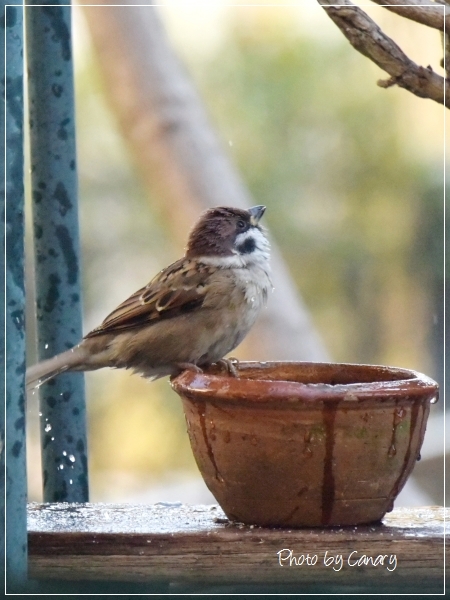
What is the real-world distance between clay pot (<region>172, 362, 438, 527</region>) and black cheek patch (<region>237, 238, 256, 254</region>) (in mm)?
1217

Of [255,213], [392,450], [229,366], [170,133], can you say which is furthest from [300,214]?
[392,450]

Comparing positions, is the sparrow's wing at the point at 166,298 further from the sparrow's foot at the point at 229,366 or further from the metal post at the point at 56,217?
the metal post at the point at 56,217

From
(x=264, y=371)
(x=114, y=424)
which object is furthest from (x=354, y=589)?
(x=114, y=424)

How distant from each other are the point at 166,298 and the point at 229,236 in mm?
356

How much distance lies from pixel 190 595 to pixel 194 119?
11.6 ft

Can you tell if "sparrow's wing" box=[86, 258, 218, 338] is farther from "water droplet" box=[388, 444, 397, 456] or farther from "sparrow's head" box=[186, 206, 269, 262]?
"water droplet" box=[388, 444, 397, 456]

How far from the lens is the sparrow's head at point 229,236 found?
11.6ft

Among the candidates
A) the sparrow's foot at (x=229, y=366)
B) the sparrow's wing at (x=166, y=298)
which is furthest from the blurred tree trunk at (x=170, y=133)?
the sparrow's foot at (x=229, y=366)

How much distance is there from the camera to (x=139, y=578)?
224 centimetres

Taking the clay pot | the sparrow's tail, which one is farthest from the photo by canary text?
the sparrow's tail

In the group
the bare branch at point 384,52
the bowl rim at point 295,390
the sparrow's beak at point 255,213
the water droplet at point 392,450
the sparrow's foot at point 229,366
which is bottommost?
the water droplet at point 392,450

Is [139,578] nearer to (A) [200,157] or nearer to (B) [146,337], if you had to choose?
(B) [146,337]

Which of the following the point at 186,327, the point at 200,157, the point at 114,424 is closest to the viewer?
the point at 186,327

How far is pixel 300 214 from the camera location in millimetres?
8586
